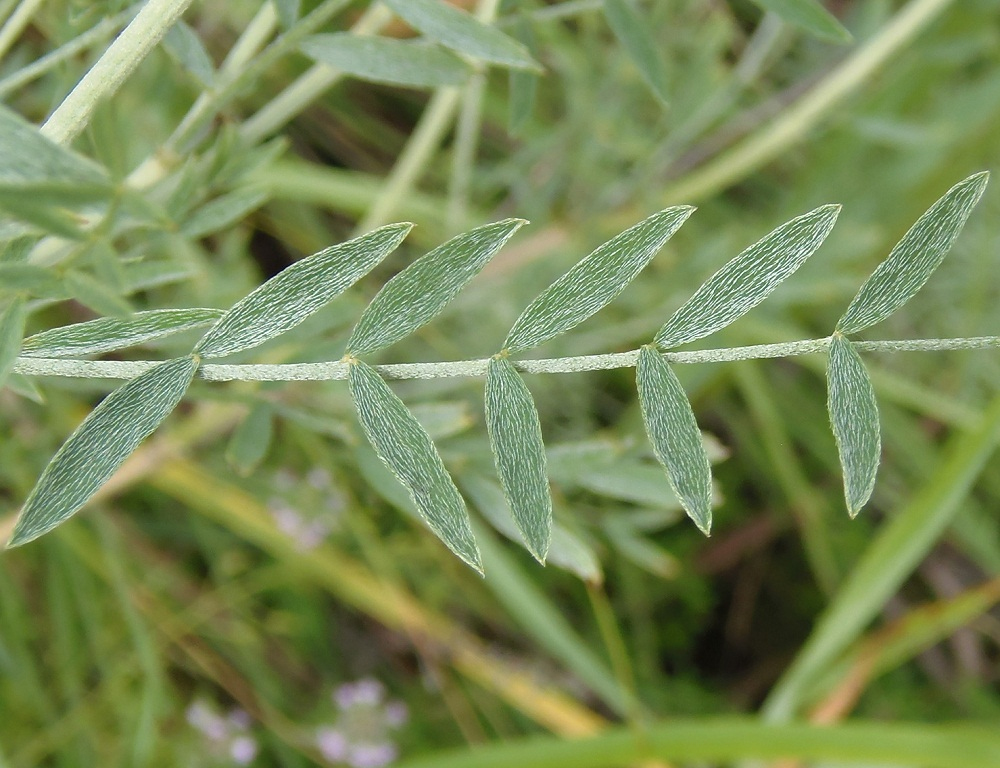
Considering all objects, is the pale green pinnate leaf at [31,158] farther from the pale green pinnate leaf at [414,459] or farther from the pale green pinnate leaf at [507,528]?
the pale green pinnate leaf at [507,528]

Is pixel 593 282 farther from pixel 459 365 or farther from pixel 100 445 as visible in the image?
pixel 100 445

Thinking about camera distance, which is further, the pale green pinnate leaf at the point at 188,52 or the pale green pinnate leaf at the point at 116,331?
the pale green pinnate leaf at the point at 188,52

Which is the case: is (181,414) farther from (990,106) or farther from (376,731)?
(990,106)

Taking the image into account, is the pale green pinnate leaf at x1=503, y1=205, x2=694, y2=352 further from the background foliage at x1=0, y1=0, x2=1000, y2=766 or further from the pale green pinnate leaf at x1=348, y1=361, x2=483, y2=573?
the background foliage at x1=0, y1=0, x2=1000, y2=766

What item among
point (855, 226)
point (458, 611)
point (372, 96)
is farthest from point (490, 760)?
point (372, 96)

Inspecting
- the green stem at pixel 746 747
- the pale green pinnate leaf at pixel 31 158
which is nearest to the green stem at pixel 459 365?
the pale green pinnate leaf at pixel 31 158
